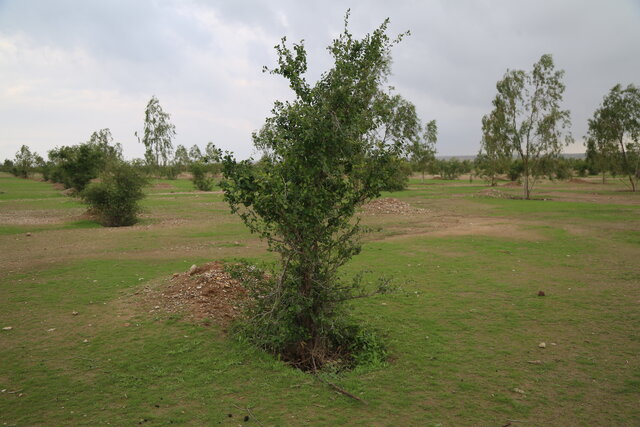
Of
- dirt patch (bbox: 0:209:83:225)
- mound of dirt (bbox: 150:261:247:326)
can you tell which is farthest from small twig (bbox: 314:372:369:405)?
dirt patch (bbox: 0:209:83:225)

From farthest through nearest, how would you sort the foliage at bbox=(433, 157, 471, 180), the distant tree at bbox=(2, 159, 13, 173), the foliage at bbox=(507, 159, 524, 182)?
the distant tree at bbox=(2, 159, 13, 173) < the foliage at bbox=(433, 157, 471, 180) < the foliage at bbox=(507, 159, 524, 182)

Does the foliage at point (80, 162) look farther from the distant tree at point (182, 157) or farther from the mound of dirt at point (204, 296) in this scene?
the distant tree at point (182, 157)

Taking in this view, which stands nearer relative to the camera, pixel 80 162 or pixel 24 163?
pixel 80 162

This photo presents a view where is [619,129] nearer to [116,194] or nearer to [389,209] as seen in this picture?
[389,209]

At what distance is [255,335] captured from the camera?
677 cm

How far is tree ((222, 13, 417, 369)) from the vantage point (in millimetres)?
5977

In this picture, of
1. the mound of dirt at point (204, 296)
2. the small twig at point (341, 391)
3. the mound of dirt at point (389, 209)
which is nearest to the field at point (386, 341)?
the small twig at point (341, 391)

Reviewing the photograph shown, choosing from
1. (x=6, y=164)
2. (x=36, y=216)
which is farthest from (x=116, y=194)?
(x=6, y=164)

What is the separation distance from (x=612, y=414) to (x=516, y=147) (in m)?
40.7

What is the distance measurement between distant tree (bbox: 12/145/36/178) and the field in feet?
313

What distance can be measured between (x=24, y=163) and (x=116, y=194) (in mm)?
89396

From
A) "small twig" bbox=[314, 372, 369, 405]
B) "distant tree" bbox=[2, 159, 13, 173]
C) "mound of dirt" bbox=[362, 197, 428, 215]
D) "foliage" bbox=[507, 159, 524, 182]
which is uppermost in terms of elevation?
"distant tree" bbox=[2, 159, 13, 173]

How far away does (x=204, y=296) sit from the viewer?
8.82m

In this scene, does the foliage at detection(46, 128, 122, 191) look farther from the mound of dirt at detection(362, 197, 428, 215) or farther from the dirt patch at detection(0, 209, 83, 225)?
the mound of dirt at detection(362, 197, 428, 215)
